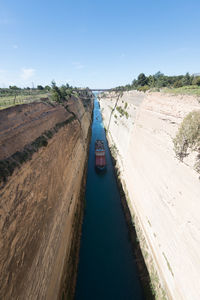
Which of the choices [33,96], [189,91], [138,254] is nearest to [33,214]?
[138,254]

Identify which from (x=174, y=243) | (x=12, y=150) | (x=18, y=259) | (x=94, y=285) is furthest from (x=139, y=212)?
(x=12, y=150)

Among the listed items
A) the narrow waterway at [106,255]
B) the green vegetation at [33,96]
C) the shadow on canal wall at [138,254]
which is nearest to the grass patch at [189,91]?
the shadow on canal wall at [138,254]

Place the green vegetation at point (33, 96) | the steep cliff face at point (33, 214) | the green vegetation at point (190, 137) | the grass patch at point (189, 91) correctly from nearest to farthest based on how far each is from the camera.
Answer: the steep cliff face at point (33, 214), the green vegetation at point (190, 137), the grass patch at point (189, 91), the green vegetation at point (33, 96)

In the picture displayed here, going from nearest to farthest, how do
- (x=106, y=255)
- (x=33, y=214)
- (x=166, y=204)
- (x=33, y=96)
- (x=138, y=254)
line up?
(x=33, y=214)
(x=166, y=204)
(x=138, y=254)
(x=106, y=255)
(x=33, y=96)

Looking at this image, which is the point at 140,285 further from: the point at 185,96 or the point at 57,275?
the point at 185,96

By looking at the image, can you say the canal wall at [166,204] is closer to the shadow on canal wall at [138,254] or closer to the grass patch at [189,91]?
the shadow on canal wall at [138,254]

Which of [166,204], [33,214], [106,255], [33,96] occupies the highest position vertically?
[33,96]

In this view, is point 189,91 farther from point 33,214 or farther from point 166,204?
point 33,214
